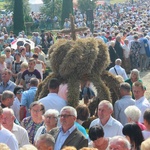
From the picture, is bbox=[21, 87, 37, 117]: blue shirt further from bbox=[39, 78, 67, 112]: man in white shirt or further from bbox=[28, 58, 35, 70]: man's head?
bbox=[28, 58, 35, 70]: man's head

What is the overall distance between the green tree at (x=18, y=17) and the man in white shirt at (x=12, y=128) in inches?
1114

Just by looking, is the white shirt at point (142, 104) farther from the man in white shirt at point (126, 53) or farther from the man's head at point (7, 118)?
the man in white shirt at point (126, 53)

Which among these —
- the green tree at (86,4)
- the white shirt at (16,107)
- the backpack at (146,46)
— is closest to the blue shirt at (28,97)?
the white shirt at (16,107)

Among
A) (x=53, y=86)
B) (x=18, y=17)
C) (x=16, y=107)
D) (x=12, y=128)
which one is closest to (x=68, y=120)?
(x=12, y=128)

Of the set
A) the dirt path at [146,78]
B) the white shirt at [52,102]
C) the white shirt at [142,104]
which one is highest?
the white shirt at [52,102]

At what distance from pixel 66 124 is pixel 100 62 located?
9.85 ft

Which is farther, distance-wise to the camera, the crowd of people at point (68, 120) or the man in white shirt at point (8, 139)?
the man in white shirt at point (8, 139)

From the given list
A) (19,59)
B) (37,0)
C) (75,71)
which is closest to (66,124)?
(75,71)

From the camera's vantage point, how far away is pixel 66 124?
7.65 m

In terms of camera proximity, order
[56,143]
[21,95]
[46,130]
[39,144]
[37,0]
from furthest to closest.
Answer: [37,0], [21,95], [46,130], [56,143], [39,144]

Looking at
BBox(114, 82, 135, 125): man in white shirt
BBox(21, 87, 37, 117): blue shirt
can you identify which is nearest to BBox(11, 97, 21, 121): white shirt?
BBox(21, 87, 37, 117): blue shirt

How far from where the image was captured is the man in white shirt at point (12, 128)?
315 inches

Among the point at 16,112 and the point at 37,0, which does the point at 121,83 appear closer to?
the point at 16,112

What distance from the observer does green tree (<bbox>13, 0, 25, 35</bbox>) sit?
118 ft
